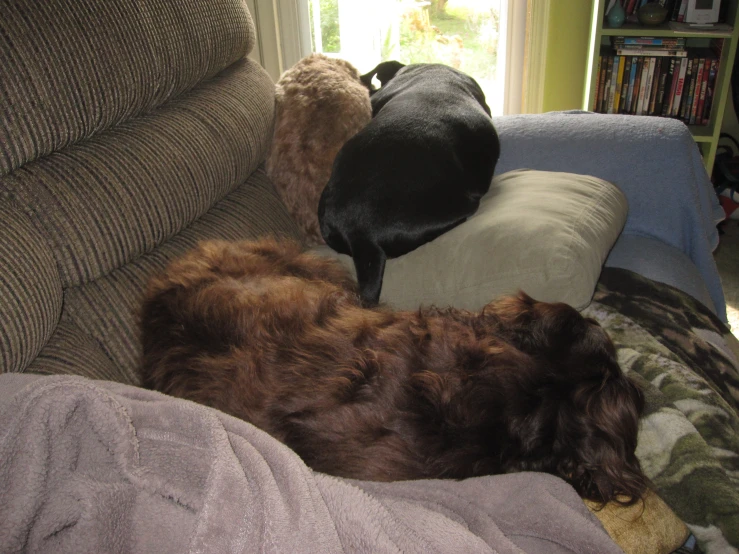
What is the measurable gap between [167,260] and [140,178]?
15cm

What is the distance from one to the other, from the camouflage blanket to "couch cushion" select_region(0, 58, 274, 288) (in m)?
0.75

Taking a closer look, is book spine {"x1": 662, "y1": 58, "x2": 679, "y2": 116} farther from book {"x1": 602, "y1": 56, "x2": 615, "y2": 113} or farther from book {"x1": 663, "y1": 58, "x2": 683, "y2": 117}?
book {"x1": 602, "y1": 56, "x2": 615, "y2": 113}

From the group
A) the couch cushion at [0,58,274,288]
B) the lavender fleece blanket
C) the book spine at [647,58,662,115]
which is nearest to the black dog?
the couch cushion at [0,58,274,288]

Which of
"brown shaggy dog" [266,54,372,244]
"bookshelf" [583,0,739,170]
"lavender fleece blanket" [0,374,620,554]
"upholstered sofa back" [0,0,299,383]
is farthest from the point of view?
"bookshelf" [583,0,739,170]

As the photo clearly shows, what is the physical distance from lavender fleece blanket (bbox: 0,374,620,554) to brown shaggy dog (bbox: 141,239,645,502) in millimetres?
84

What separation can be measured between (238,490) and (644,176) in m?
1.26

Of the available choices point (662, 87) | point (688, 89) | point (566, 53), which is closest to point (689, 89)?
point (688, 89)

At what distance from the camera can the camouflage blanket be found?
0.73 metres

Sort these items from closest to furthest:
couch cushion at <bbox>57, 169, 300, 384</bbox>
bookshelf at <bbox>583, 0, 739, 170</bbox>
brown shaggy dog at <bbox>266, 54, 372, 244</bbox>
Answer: couch cushion at <bbox>57, 169, 300, 384</bbox> → brown shaggy dog at <bbox>266, 54, 372, 244</bbox> → bookshelf at <bbox>583, 0, 739, 170</bbox>

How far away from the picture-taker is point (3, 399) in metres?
0.55

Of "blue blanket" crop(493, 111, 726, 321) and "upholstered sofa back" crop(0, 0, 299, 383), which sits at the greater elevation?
"upholstered sofa back" crop(0, 0, 299, 383)

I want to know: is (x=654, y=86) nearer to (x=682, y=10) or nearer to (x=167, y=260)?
(x=682, y=10)

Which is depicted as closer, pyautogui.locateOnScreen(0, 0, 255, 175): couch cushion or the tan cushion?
the tan cushion

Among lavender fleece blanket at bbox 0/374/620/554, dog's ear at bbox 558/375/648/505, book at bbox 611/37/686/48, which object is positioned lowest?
dog's ear at bbox 558/375/648/505
